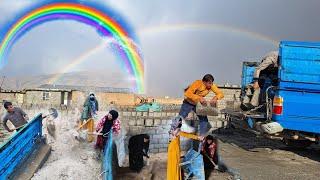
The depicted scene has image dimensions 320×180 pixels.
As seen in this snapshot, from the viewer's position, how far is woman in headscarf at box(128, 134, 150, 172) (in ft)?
29.8

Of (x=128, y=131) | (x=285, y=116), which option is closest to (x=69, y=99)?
(x=128, y=131)

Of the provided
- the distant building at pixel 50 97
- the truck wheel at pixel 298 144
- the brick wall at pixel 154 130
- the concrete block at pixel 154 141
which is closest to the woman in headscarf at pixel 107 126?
the brick wall at pixel 154 130

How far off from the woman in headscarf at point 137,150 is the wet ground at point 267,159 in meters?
1.74

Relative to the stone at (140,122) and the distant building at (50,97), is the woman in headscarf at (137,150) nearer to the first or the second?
the stone at (140,122)

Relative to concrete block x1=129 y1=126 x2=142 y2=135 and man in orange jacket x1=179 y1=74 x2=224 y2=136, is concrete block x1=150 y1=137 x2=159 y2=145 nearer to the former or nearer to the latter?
concrete block x1=129 y1=126 x2=142 y2=135

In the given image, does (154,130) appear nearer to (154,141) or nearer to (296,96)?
(154,141)

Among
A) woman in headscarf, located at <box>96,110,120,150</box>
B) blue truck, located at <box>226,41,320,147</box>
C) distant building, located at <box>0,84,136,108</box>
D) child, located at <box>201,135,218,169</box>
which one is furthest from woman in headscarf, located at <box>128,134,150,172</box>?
distant building, located at <box>0,84,136,108</box>

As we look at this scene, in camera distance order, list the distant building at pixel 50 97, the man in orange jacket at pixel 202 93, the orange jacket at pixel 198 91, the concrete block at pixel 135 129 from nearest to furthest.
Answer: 1. the man in orange jacket at pixel 202 93
2. the orange jacket at pixel 198 91
3. the concrete block at pixel 135 129
4. the distant building at pixel 50 97

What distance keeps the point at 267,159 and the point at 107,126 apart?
366 cm

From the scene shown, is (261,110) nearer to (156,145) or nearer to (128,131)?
(156,145)

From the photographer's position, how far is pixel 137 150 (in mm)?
9023

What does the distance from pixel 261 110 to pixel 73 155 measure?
4655 millimetres

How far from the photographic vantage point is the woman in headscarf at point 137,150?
9.08m

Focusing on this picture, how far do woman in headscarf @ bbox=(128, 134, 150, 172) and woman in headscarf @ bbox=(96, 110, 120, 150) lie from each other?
755 millimetres
